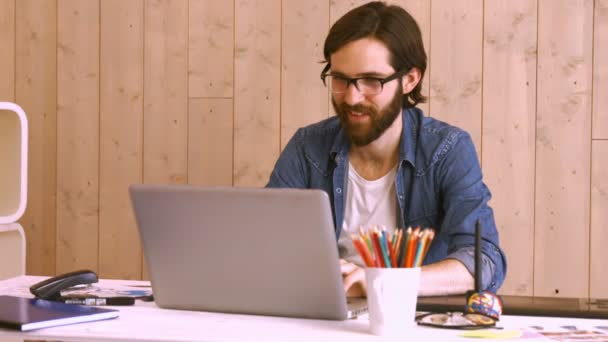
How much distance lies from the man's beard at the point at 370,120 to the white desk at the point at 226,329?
30.5 inches

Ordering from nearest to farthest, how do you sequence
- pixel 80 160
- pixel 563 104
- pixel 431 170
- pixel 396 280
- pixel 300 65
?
pixel 396 280, pixel 431 170, pixel 563 104, pixel 300 65, pixel 80 160

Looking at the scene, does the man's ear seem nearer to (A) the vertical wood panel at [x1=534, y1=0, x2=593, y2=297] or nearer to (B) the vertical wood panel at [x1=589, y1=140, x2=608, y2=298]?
(A) the vertical wood panel at [x1=534, y1=0, x2=593, y2=297]

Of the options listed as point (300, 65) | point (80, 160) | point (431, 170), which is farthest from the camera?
point (80, 160)

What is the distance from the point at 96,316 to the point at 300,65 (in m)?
1.80

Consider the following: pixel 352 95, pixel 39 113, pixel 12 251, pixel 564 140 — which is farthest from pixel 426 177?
pixel 39 113

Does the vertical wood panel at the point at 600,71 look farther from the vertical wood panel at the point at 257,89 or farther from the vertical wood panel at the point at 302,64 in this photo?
the vertical wood panel at the point at 257,89

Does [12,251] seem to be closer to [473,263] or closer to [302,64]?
[302,64]

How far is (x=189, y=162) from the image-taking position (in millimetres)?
3156

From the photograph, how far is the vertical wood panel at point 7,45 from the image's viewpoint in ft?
10.9

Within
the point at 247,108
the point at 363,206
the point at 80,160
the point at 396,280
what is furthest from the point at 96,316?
the point at 80,160

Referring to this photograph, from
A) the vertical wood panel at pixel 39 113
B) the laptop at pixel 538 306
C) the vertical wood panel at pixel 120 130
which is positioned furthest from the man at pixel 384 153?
the vertical wood panel at pixel 39 113

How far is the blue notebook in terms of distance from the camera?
4.30ft

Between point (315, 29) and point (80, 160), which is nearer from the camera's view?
point (315, 29)

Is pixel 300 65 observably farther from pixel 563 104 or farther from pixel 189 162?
pixel 563 104
